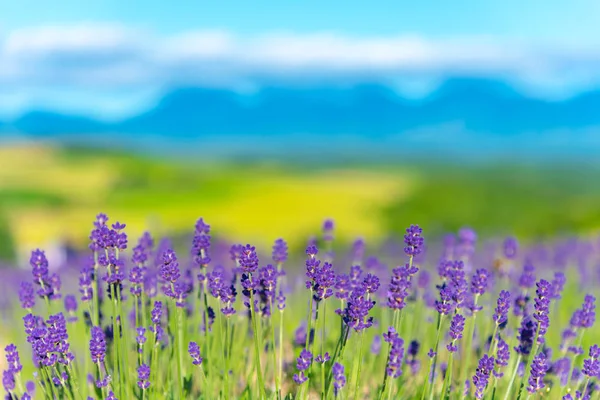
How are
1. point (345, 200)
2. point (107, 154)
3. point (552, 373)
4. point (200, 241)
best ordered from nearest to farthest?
1. point (200, 241)
2. point (552, 373)
3. point (345, 200)
4. point (107, 154)

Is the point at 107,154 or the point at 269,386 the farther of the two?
the point at 107,154

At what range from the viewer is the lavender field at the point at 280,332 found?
2.33 metres

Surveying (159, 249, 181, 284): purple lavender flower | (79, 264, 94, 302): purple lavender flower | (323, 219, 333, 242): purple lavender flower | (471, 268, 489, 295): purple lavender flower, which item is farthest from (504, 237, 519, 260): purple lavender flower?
(79, 264, 94, 302): purple lavender flower

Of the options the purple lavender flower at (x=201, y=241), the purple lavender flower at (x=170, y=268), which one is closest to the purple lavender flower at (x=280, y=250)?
the purple lavender flower at (x=201, y=241)

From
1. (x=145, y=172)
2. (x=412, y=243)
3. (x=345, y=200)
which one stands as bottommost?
(x=412, y=243)

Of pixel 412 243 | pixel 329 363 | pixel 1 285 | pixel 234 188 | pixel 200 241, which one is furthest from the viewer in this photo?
pixel 234 188

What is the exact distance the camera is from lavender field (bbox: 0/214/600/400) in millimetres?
2326

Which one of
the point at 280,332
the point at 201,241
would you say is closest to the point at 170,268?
the point at 201,241

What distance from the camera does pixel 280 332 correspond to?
2.68m

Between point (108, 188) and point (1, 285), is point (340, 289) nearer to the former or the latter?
point (1, 285)

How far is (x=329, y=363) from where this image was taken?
9.31 ft

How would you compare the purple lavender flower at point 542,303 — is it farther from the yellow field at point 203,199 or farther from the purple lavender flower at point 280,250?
the yellow field at point 203,199

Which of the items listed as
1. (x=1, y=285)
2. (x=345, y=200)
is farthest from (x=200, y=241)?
(x=345, y=200)

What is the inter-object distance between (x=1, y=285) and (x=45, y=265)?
6318mm
